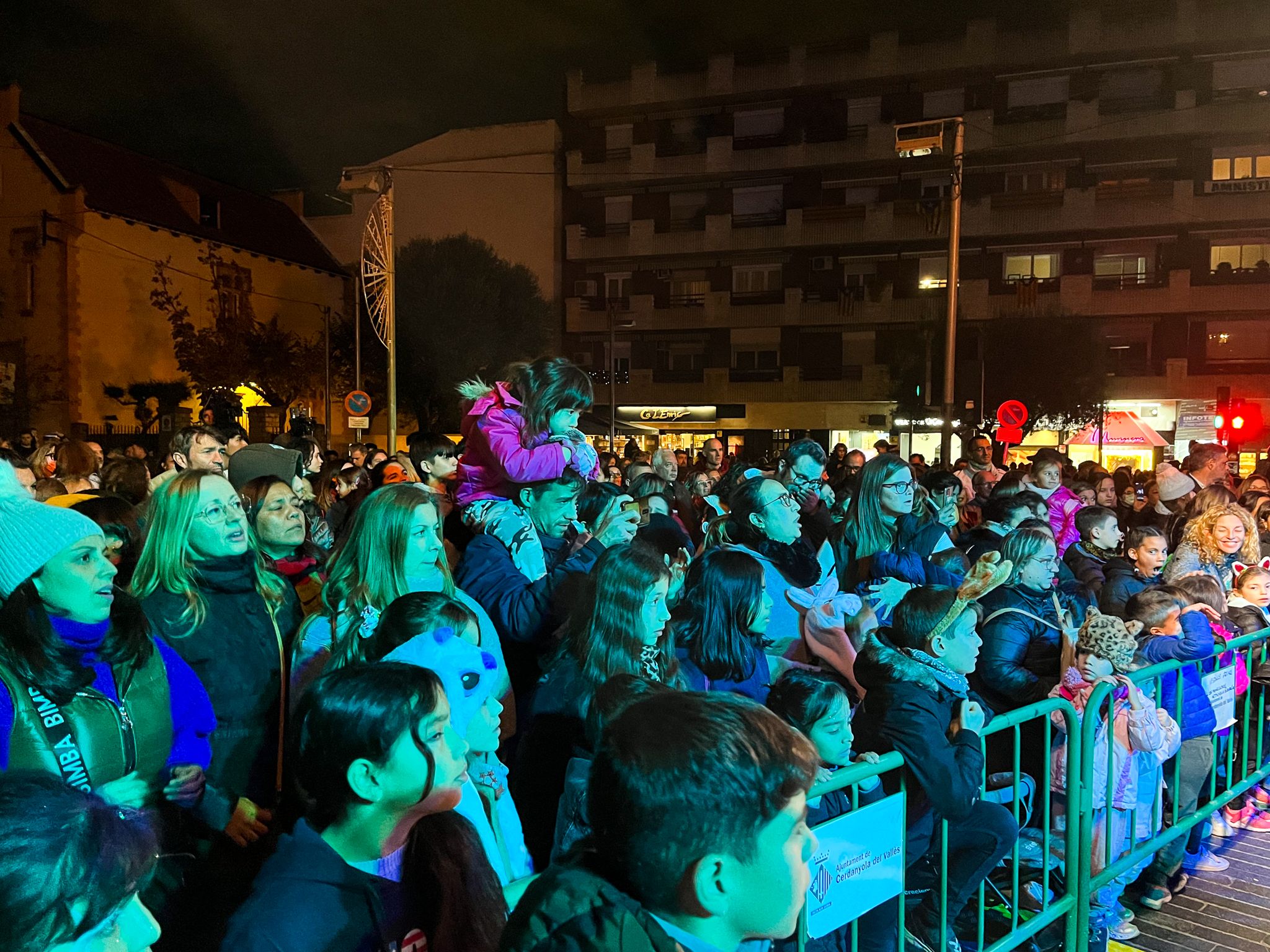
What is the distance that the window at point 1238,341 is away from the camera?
33344 millimetres

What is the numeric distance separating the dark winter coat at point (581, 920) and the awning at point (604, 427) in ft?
45.2

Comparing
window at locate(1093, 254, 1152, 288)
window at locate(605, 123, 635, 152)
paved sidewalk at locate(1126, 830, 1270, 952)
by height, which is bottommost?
paved sidewalk at locate(1126, 830, 1270, 952)

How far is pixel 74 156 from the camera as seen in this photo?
31594 mm

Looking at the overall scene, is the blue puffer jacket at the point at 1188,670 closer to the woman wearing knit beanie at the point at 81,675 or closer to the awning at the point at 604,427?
the woman wearing knit beanie at the point at 81,675

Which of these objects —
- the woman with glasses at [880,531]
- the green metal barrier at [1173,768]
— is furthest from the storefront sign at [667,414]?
the woman with glasses at [880,531]

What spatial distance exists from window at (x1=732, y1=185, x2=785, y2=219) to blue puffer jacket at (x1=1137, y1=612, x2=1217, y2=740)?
3611 cm

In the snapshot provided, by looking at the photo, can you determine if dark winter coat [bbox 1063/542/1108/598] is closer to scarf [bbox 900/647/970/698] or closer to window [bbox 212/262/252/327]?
scarf [bbox 900/647/970/698]

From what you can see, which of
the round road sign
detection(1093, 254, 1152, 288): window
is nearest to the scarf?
the round road sign

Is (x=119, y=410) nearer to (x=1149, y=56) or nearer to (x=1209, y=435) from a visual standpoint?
(x=1209, y=435)

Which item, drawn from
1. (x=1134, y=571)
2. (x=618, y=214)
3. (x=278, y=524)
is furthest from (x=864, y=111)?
(x=278, y=524)

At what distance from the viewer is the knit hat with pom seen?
232 centimetres

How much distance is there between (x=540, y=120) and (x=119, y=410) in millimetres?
21838

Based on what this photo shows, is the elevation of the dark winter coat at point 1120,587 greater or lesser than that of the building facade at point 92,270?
lesser

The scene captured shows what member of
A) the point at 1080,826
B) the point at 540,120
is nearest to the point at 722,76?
the point at 540,120
